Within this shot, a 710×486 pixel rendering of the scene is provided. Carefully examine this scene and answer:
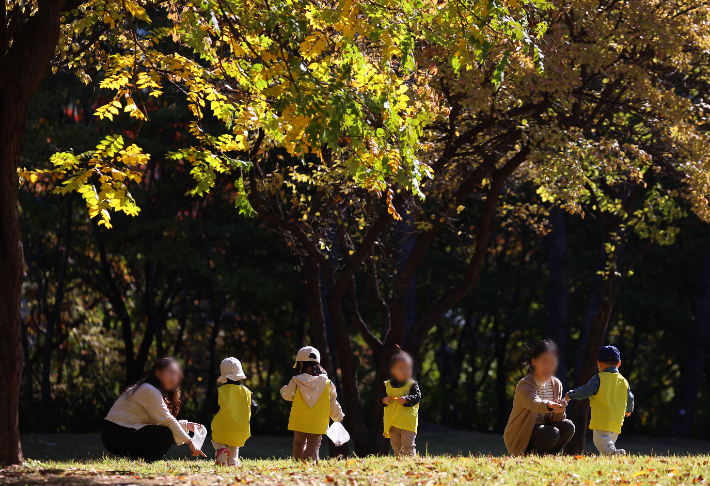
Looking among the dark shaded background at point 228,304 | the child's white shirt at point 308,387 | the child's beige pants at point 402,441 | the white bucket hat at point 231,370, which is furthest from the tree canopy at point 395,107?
the dark shaded background at point 228,304

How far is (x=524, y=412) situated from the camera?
6867 mm

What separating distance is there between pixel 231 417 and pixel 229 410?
72 millimetres

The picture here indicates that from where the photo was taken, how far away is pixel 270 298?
17391 mm

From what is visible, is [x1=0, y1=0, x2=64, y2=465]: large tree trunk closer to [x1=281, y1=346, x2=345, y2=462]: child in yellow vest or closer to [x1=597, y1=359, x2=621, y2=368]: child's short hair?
[x1=281, y1=346, x2=345, y2=462]: child in yellow vest

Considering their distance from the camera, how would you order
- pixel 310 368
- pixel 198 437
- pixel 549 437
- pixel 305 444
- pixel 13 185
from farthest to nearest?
1. pixel 305 444
2. pixel 310 368
3. pixel 549 437
4. pixel 198 437
5. pixel 13 185

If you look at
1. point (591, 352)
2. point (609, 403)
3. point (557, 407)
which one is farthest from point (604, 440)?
point (591, 352)

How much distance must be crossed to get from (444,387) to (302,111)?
17.4 m

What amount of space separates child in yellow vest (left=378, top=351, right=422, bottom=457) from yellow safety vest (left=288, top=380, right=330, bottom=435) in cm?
66

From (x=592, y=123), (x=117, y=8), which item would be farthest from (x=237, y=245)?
(x=117, y=8)

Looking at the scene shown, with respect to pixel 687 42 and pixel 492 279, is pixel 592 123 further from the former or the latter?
pixel 492 279

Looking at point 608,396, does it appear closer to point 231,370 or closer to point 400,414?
point 400,414

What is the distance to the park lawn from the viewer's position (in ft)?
17.8

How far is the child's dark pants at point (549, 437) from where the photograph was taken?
22.7 feet

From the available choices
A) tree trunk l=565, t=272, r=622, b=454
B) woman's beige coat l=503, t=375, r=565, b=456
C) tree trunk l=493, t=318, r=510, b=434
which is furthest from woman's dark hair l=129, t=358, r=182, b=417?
tree trunk l=493, t=318, r=510, b=434
